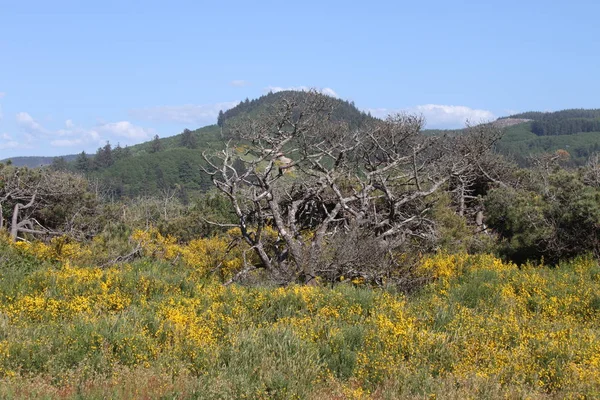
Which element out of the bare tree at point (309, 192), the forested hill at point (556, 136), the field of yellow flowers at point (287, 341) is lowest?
the field of yellow flowers at point (287, 341)

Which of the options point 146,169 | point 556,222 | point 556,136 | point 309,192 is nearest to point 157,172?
point 146,169

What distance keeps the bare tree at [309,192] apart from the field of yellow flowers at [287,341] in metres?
2.63

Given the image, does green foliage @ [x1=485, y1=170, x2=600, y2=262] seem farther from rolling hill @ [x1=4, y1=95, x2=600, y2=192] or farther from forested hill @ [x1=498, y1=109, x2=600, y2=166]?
forested hill @ [x1=498, y1=109, x2=600, y2=166]

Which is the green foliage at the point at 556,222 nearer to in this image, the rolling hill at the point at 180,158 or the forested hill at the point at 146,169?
the rolling hill at the point at 180,158

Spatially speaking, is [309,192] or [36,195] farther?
[36,195]

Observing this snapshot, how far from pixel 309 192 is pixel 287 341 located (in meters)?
8.57

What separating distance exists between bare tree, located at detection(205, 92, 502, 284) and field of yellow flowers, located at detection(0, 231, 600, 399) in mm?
2635

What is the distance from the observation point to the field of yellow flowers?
5.04 m

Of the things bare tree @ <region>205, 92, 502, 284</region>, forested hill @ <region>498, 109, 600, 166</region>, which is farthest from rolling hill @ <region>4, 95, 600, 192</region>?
bare tree @ <region>205, 92, 502, 284</region>

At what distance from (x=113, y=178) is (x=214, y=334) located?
110m

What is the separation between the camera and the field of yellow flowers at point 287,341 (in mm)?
5039

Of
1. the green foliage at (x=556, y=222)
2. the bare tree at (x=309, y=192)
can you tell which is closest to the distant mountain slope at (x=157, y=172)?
the bare tree at (x=309, y=192)

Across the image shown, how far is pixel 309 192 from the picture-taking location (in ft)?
47.1

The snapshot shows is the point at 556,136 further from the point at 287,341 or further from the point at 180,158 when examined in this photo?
the point at 287,341
